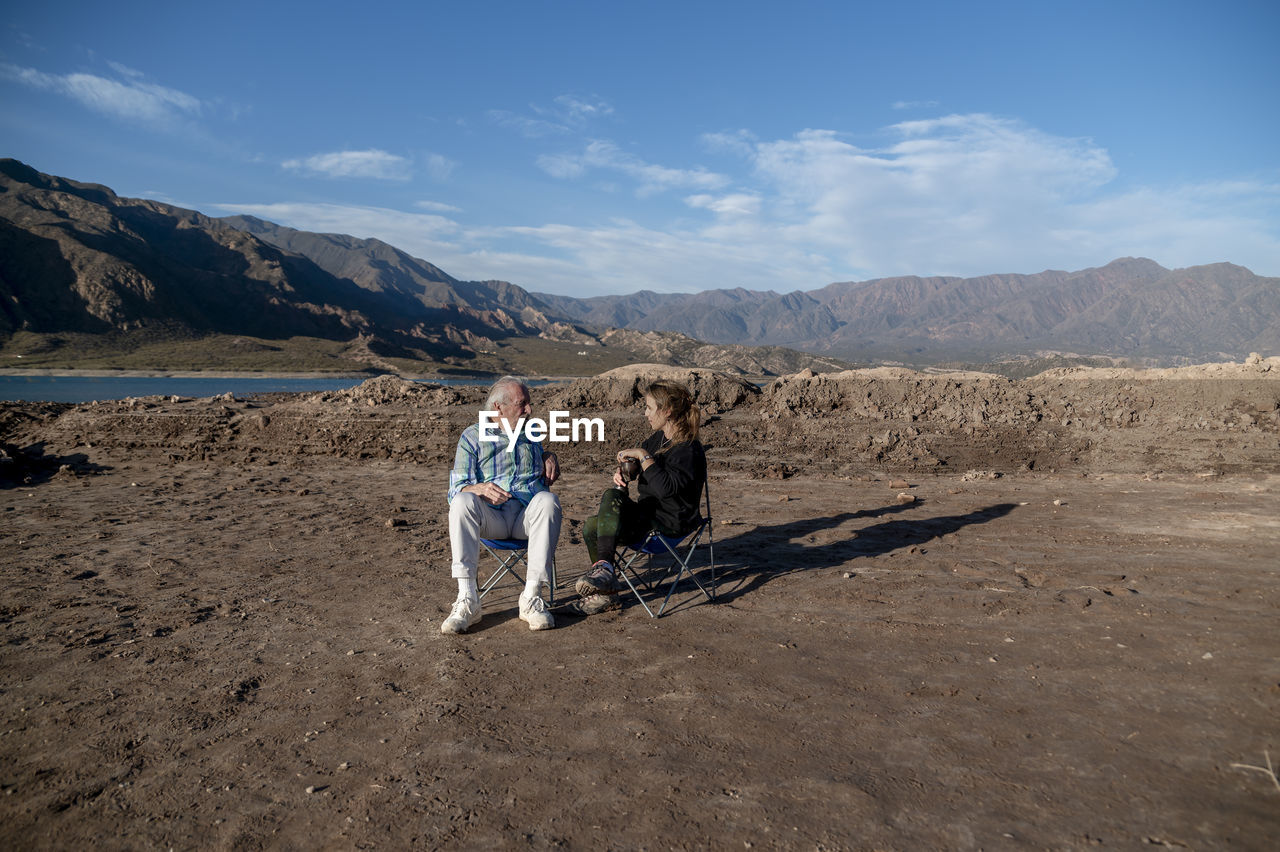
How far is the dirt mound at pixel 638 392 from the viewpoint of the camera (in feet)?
52.3

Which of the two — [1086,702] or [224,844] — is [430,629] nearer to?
[224,844]

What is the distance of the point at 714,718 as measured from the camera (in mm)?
3654

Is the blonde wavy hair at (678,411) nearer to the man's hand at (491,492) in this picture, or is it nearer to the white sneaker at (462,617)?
the man's hand at (491,492)

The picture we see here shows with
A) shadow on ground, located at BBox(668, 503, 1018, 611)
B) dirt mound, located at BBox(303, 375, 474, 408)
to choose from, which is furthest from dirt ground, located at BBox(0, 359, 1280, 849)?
dirt mound, located at BBox(303, 375, 474, 408)

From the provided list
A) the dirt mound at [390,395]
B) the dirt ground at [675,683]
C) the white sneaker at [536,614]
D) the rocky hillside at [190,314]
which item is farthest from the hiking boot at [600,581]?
the rocky hillside at [190,314]

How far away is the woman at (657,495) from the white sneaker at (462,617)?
0.84 m

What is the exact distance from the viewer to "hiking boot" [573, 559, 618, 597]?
211 inches

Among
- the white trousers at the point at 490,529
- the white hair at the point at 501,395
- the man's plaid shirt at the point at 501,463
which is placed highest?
the white hair at the point at 501,395

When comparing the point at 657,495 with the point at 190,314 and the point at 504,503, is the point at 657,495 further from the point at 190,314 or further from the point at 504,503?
the point at 190,314

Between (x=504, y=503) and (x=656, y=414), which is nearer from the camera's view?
(x=504, y=503)

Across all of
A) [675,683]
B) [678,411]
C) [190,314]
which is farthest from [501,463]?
[190,314]

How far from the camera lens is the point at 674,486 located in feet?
17.4

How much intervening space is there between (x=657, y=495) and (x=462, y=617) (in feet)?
5.51

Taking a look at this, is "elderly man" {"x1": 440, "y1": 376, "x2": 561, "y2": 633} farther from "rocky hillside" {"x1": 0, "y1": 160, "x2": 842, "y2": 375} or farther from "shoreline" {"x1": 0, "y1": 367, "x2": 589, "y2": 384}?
"rocky hillside" {"x1": 0, "y1": 160, "x2": 842, "y2": 375}
